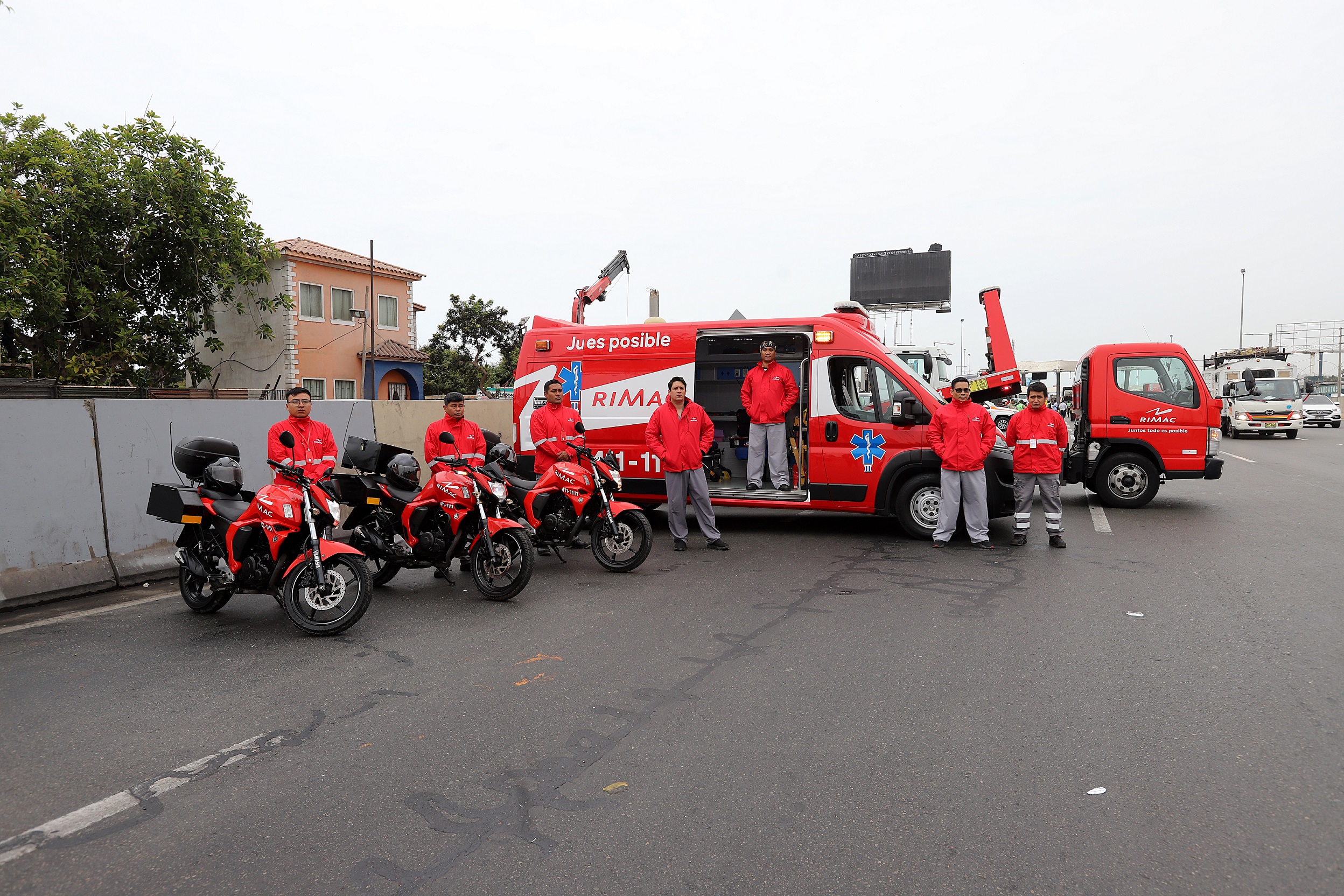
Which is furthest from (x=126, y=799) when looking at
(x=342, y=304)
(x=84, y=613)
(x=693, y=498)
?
(x=342, y=304)

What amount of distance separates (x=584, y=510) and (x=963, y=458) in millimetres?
3856

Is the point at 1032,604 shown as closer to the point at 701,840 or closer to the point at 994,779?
the point at 994,779

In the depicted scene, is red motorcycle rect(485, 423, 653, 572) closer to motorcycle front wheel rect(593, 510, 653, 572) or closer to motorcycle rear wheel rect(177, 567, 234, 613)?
motorcycle front wheel rect(593, 510, 653, 572)

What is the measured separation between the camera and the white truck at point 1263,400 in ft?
90.5

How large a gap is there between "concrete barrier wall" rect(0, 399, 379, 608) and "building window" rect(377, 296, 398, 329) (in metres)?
29.4

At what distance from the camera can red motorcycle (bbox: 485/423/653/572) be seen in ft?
25.2

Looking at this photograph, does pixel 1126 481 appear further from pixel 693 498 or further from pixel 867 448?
pixel 693 498

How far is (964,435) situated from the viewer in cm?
852

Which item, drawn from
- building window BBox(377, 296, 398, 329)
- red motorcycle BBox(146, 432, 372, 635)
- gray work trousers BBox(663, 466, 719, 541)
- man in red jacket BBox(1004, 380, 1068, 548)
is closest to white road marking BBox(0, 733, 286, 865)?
red motorcycle BBox(146, 432, 372, 635)

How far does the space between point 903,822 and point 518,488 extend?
221 inches

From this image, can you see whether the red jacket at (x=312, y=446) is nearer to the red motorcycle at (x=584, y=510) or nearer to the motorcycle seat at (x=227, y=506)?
the motorcycle seat at (x=227, y=506)

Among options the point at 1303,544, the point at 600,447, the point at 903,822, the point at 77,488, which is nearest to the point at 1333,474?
the point at 1303,544

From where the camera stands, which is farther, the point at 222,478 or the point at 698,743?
the point at 222,478

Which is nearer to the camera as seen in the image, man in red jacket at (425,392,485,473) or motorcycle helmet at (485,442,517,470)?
man in red jacket at (425,392,485,473)
